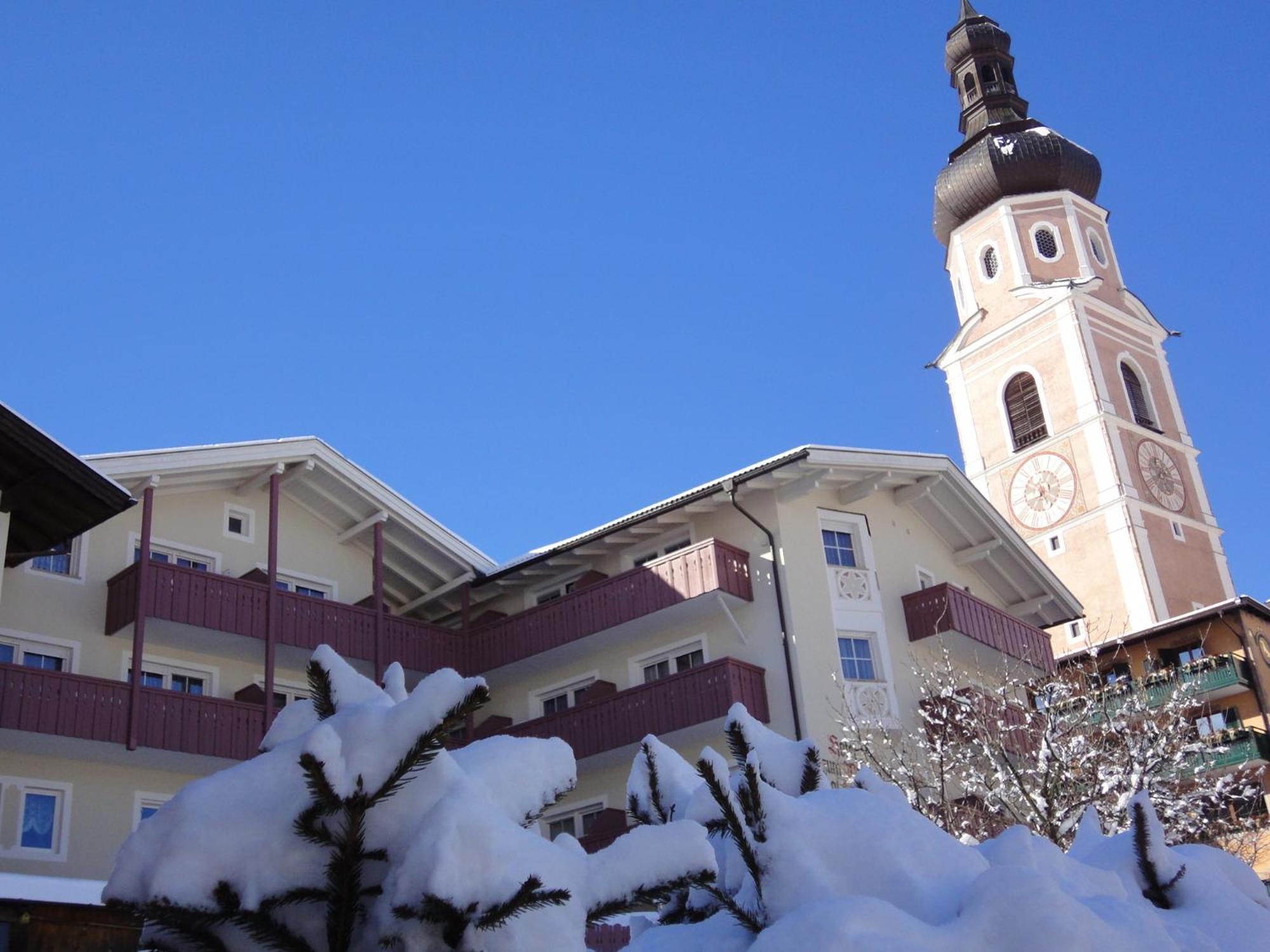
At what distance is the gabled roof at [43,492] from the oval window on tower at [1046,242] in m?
46.8

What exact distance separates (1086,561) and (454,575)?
3032 cm

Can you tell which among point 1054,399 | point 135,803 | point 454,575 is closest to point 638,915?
point 135,803

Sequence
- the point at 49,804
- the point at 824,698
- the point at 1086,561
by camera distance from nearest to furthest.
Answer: the point at 49,804 → the point at 824,698 → the point at 1086,561

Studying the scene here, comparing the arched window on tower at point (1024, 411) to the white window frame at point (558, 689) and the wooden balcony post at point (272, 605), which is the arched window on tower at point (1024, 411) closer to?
the white window frame at point (558, 689)

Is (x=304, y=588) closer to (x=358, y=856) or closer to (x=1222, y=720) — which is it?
(x=1222, y=720)

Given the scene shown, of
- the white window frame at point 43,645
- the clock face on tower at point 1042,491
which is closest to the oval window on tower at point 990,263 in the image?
the clock face on tower at point 1042,491

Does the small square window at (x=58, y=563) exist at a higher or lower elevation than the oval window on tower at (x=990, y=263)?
lower

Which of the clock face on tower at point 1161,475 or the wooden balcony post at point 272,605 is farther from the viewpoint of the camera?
the clock face on tower at point 1161,475

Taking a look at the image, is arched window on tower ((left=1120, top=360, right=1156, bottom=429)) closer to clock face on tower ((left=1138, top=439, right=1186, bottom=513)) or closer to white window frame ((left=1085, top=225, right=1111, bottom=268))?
clock face on tower ((left=1138, top=439, right=1186, bottom=513))

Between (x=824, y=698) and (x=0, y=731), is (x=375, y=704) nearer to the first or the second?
(x=0, y=731)

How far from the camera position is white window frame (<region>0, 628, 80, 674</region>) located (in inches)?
869

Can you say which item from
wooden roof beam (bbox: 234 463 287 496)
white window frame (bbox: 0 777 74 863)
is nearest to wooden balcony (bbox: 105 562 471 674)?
wooden roof beam (bbox: 234 463 287 496)

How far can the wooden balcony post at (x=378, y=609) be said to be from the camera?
2578 cm

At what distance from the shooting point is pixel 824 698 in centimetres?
2503
